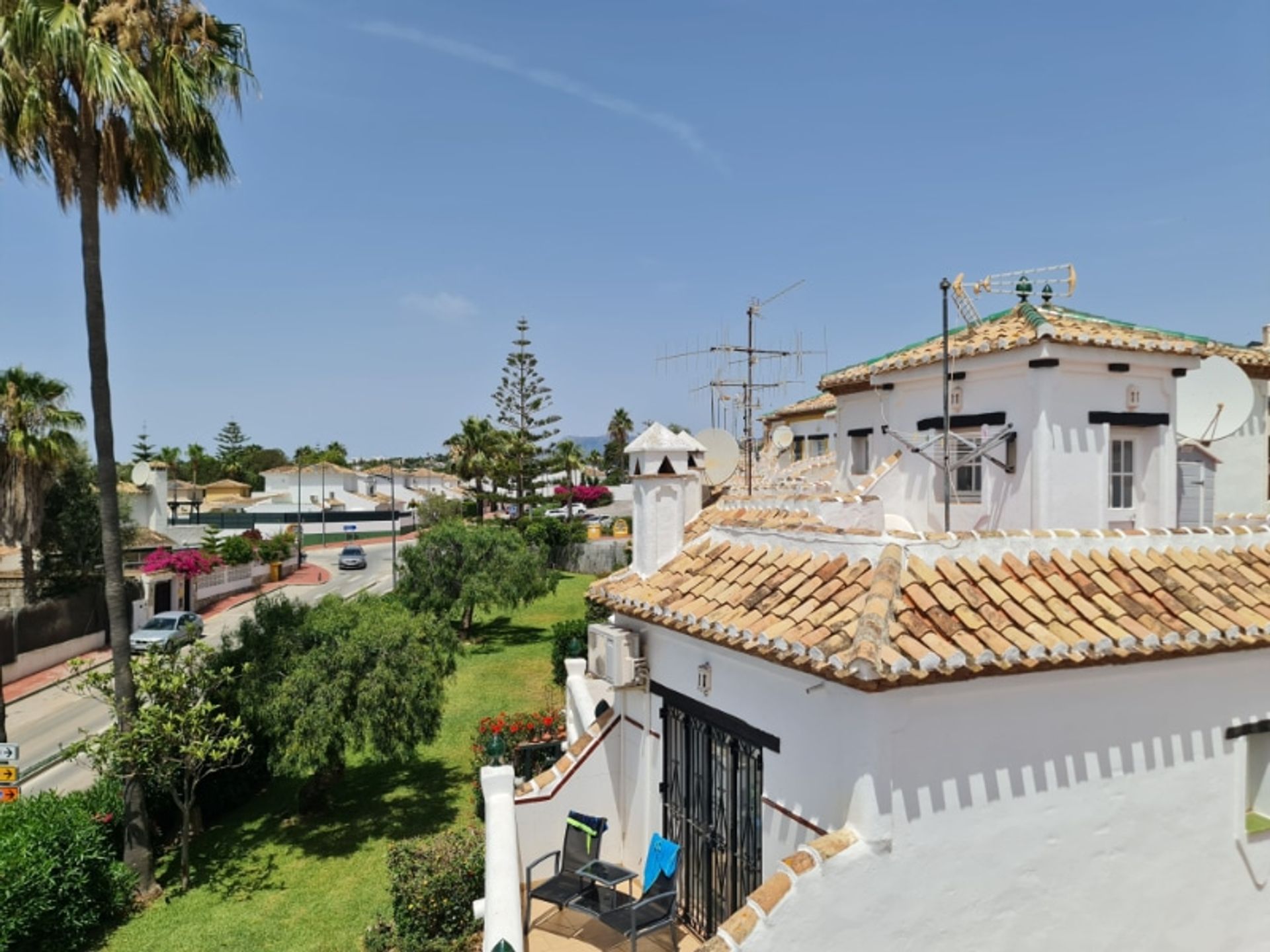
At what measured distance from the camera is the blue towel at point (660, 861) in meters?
6.30

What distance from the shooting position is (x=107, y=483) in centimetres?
1074

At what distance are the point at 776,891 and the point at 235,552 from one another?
131 ft

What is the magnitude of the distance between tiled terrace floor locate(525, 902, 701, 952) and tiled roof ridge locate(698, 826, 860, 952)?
7.54 ft

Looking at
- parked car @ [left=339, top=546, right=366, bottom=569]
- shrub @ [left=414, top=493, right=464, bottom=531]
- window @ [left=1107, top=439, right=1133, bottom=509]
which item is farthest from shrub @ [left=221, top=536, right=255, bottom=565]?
window @ [left=1107, top=439, right=1133, bottom=509]

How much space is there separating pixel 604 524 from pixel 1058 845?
51825 mm

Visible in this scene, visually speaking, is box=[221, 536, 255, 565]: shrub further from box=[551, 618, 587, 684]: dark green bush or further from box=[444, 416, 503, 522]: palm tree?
box=[551, 618, 587, 684]: dark green bush

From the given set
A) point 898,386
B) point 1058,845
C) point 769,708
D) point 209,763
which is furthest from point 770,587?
point 209,763

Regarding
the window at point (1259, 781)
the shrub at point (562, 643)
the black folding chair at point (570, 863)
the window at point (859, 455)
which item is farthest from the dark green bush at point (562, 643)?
the window at point (1259, 781)

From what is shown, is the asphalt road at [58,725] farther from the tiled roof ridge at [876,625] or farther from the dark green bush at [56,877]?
the tiled roof ridge at [876,625]

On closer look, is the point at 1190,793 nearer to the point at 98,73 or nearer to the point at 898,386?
the point at 898,386

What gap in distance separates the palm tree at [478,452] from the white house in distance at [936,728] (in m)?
39.7

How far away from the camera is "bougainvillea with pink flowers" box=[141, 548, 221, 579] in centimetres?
3000

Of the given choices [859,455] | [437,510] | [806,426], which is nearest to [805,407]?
[806,426]

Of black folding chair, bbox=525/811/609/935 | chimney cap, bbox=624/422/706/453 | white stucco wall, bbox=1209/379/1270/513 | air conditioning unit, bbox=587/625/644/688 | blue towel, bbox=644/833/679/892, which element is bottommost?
black folding chair, bbox=525/811/609/935
